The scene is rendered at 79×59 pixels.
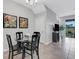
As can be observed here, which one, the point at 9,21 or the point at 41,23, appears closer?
the point at 9,21

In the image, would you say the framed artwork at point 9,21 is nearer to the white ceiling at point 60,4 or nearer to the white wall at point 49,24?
the white ceiling at point 60,4

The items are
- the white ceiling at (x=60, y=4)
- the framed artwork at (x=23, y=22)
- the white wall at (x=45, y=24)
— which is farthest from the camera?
the white wall at (x=45, y=24)

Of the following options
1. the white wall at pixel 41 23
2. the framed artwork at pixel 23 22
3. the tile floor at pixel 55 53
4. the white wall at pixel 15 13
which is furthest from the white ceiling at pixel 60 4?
the tile floor at pixel 55 53

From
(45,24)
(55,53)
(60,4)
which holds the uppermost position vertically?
(60,4)

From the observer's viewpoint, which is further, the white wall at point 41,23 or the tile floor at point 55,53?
the white wall at point 41,23

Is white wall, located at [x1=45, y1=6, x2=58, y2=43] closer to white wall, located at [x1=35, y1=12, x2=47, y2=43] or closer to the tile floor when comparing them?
white wall, located at [x1=35, y1=12, x2=47, y2=43]

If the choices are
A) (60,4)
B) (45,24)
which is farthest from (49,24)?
(60,4)

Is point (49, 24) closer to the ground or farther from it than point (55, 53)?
farther from it

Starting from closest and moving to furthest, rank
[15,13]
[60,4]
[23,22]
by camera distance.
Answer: [15,13], [23,22], [60,4]

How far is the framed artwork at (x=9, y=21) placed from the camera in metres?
4.53

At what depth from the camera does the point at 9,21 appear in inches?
189

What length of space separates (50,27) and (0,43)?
6380 millimetres

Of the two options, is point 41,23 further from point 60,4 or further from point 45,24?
point 60,4

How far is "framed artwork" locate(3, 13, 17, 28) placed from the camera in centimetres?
453
